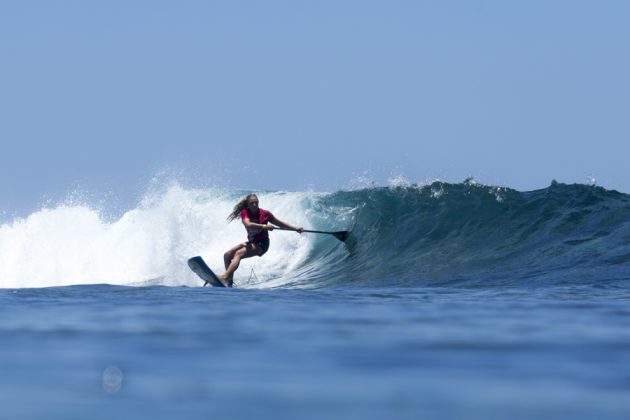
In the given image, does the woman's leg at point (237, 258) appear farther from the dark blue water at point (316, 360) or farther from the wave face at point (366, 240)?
the dark blue water at point (316, 360)

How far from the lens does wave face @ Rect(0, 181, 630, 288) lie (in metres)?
14.1

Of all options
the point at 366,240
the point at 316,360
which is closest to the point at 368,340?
the point at 316,360

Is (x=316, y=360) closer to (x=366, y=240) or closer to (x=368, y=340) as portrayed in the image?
(x=368, y=340)

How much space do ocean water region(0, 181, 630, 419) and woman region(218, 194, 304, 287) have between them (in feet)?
4.13

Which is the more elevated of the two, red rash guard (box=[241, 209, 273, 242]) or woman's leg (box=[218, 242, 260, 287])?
red rash guard (box=[241, 209, 273, 242])

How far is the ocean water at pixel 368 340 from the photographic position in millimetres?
4105

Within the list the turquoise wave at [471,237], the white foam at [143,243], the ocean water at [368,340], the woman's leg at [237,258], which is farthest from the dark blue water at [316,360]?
the white foam at [143,243]

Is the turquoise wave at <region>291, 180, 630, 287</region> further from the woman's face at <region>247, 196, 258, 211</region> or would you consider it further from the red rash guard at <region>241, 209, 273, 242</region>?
the woman's face at <region>247, 196, 258, 211</region>

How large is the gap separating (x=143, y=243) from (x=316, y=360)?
15462 mm

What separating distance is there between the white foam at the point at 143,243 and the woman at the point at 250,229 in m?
3.42

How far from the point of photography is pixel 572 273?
12.4 meters

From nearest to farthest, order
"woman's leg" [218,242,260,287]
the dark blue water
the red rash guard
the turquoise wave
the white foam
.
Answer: the dark blue water, the turquoise wave, "woman's leg" [218,242,260,287], the red rash guard, the white foam

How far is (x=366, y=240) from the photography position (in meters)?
17.9

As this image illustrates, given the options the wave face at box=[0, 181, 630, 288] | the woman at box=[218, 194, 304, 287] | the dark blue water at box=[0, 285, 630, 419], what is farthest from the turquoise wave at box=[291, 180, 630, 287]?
the dark blue water at box=[0, 285, 630, 419]
